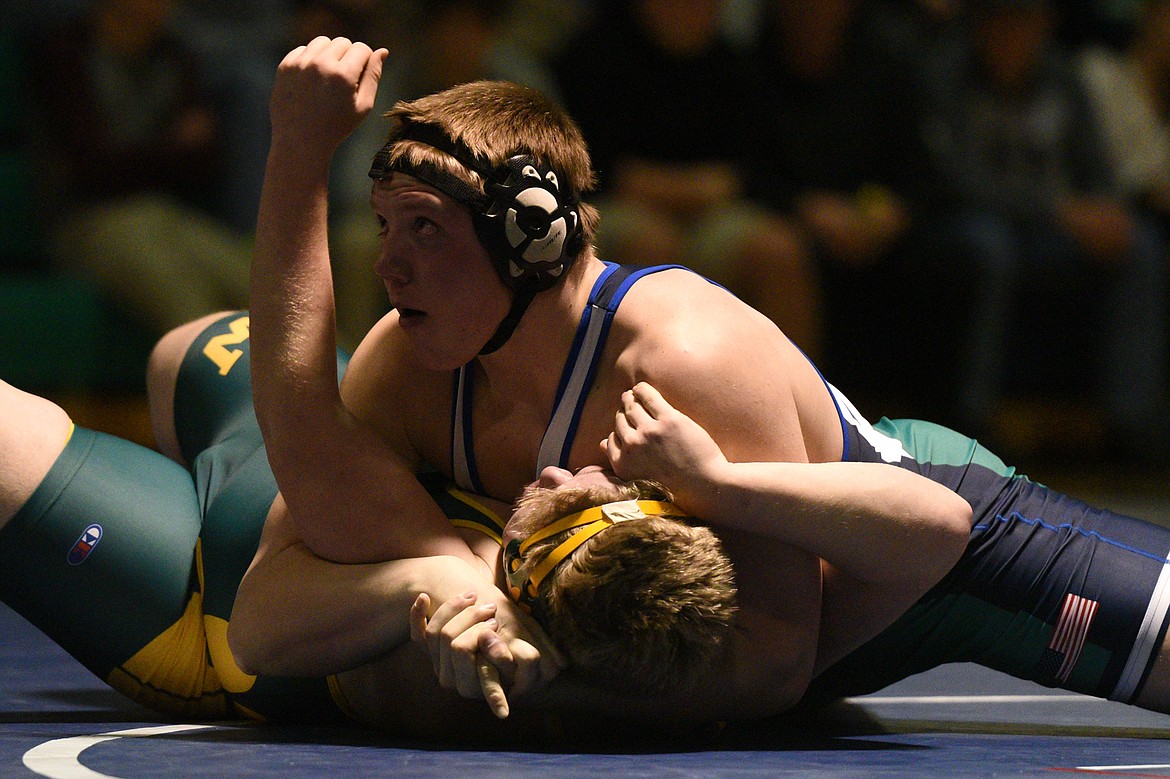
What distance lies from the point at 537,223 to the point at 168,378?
98cm

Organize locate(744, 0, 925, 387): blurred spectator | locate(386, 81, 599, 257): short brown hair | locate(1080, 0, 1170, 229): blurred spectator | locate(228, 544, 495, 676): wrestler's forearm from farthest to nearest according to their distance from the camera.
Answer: locate(1080, 0, 1170, 229): blurred spectator → locate(744, 0, 925, 387): blurred spectator → locate(386, 81, 599, 257): short brown hair → locate(228, 544, 495, 676): wrestler's forearm

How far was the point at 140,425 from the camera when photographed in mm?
5430

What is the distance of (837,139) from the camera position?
5.64 meters

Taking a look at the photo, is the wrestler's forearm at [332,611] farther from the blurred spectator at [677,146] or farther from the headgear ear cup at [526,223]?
the blurred spectator at [677,146]

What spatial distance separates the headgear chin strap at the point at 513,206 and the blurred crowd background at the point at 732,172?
3014mm

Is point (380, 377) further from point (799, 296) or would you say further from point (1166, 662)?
point (799, 296)

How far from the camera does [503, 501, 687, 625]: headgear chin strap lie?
1.98 metres

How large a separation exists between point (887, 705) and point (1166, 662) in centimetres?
51

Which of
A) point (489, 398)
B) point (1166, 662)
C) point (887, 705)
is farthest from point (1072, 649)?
point (489, 398)

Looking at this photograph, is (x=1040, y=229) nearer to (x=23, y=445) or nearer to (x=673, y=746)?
(x=673, y=746)

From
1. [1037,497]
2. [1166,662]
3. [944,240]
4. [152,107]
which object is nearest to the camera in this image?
[1166,662]

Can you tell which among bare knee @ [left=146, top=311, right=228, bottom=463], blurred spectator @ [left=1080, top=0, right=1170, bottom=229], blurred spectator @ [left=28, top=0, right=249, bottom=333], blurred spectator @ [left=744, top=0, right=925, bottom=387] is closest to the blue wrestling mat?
bare knee @ [left=146, top=311, right=228, bottom=463]

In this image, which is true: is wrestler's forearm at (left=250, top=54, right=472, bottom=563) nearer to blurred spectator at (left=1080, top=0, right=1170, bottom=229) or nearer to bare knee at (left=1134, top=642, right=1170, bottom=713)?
bare knee at (left=1134, top=642, right=1170, bottom=713)

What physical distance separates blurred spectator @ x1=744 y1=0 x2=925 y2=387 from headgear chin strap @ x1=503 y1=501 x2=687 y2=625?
3.61 metres
